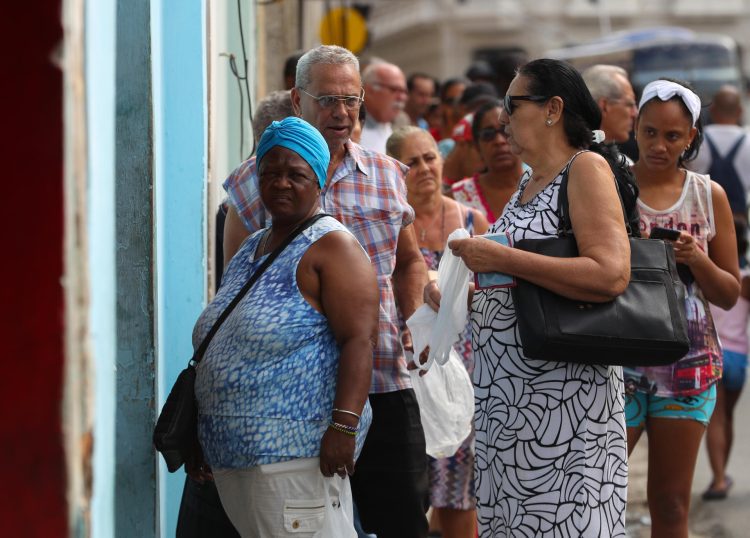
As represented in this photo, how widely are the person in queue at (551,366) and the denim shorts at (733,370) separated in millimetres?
3620

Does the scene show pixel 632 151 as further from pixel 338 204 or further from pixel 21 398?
pixel 21 398

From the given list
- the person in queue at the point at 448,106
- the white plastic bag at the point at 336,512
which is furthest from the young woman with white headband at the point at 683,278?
the person in queue at the point at 448,106

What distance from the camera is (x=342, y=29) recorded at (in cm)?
1488

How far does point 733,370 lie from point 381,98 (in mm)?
2749

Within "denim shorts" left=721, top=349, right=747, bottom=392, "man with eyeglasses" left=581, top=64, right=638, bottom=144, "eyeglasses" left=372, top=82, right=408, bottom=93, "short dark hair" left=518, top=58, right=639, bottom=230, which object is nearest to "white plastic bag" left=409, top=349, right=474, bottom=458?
"short dark hair" left=518, top=58, right=639, bottom=230

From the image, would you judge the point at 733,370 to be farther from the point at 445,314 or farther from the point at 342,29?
the point at 342,29

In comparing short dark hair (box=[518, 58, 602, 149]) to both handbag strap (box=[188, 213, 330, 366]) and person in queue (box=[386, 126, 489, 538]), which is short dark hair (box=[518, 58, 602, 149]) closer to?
handbag strap (box=[188, 213, 330, 366])

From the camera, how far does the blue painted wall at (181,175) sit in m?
4.54

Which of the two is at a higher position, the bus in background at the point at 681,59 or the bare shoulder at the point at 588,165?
the bus in background at the point at 681,59

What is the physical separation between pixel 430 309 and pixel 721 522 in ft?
10.7

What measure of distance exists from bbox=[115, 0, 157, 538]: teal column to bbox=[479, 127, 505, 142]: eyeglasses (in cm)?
308

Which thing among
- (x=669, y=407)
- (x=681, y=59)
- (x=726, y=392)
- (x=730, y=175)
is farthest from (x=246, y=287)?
(x=681, y=59)

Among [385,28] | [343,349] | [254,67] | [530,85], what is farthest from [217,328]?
[385,28]

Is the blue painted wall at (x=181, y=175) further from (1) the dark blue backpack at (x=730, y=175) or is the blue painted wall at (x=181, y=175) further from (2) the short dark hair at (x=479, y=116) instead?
(1) the dark blue backpack at (x=730, y=175)
